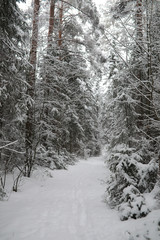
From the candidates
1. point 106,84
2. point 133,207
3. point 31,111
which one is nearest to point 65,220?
point 133,207

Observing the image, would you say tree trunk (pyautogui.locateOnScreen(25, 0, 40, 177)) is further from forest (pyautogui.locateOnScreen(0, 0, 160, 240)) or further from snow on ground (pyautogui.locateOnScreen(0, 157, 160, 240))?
snow on ground (pyautogui.locateOnScreen(0, 157, 160, 240))

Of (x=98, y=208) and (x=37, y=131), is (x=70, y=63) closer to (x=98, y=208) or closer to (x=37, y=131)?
(x=37, y=131)

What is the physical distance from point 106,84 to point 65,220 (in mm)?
9271

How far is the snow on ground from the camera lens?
3.11 m

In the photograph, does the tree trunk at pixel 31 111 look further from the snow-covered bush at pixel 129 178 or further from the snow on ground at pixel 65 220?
the snow-covered bush at pixel 129 178

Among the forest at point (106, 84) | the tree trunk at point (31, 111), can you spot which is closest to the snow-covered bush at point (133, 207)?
the forest at point (106, 84)

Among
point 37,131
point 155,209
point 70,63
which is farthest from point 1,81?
point 70,63

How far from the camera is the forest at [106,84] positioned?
11.2 feet

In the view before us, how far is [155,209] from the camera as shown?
364 cm

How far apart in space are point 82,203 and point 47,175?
366 centimetres

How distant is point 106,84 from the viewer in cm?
1128

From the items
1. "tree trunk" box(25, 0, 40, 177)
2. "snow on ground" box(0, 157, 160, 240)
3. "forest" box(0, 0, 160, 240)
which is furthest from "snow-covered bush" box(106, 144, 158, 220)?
"tree trunk" box(25, 0, 40, 177)

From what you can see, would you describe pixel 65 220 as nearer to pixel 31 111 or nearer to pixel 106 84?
pixel 31 111

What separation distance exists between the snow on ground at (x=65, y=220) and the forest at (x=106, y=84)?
367 millimetres
